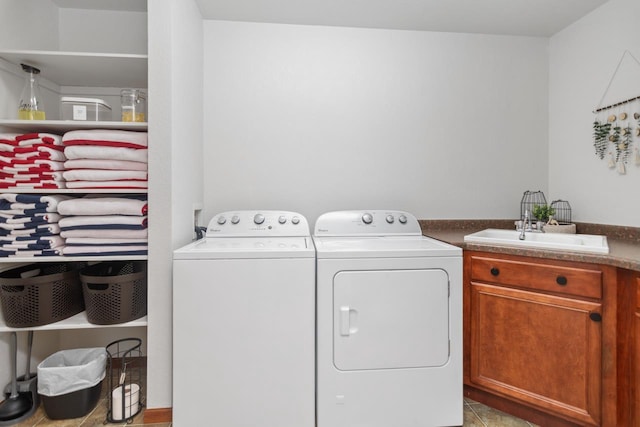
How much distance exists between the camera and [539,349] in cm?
155

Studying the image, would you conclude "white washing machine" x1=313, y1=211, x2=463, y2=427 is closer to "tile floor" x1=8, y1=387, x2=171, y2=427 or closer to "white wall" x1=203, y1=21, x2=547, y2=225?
"white wall" x1=203, y1=21, x2=547, y2=225

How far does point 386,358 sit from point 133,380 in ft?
5.27

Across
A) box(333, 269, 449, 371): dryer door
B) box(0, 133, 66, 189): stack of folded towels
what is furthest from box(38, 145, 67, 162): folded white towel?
box(333, 269, 449, 371): dryer door

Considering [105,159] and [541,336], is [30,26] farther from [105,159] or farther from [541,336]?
[541,336]

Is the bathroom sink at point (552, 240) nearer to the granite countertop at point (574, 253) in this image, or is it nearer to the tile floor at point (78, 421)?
the granite countertop at point (574, 253)

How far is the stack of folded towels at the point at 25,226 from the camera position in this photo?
63.2 inches

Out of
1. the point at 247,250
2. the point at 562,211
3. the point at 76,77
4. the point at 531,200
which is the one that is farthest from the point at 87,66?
the point at 562,211

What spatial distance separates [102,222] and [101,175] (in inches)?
9.6

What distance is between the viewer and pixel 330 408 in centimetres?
155

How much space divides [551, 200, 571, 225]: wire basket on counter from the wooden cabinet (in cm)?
101

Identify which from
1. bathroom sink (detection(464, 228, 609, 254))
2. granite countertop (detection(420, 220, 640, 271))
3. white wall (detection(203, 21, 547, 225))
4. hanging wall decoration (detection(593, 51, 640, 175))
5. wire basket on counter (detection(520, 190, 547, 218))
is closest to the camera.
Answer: granite countertop (detection(420, 220, 640, 271))

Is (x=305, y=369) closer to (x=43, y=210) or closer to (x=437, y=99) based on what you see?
(x=43, y=210)

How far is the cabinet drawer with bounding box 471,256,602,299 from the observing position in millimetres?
1426

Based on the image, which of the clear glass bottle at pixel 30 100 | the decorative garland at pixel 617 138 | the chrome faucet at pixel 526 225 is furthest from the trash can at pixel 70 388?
the decorative garland at pixel 617 138
